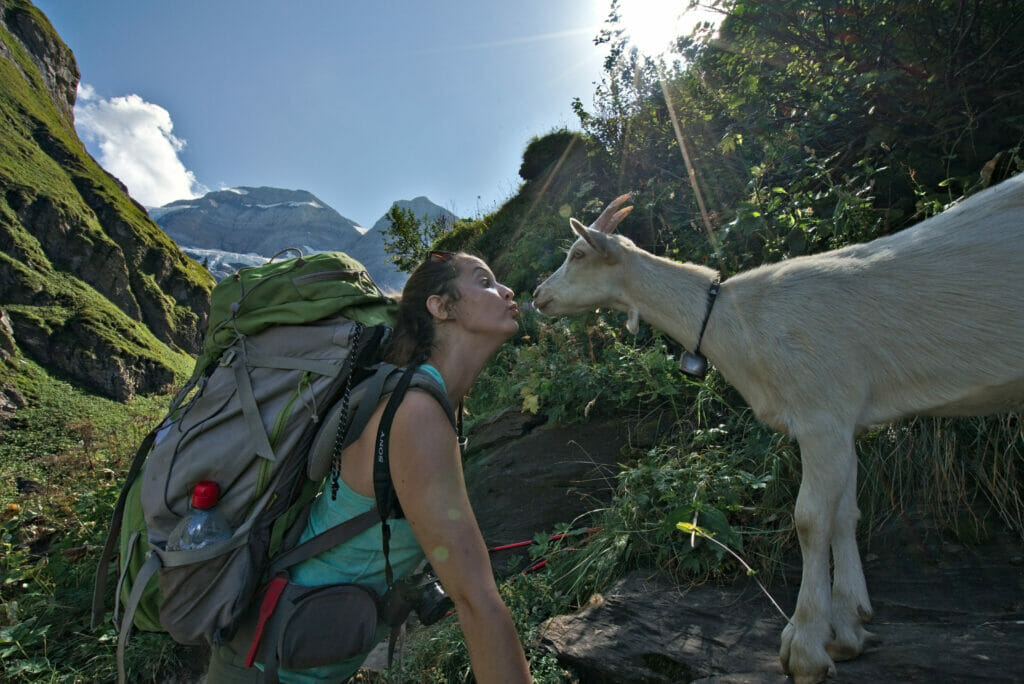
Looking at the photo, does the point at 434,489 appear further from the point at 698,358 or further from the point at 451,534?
the point at 698,358

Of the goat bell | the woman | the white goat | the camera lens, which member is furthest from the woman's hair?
the white goat

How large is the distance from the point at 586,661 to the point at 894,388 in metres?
2.06

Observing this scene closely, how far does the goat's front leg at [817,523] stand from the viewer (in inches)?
91.3

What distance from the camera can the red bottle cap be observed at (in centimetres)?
168

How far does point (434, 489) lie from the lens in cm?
155

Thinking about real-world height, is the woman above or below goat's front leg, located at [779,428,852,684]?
above

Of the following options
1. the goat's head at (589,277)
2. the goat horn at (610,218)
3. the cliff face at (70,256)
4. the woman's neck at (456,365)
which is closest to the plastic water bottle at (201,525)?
the woman's neck at (456,365)

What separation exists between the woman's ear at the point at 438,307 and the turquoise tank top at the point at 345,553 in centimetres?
43

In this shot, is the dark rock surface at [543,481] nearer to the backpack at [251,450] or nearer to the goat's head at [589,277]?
the goat's head at [589,277]

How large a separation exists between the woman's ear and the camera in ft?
3.43

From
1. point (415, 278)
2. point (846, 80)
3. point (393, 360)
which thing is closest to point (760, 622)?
point (393, 360)

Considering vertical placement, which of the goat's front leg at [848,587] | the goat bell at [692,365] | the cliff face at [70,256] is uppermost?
the cliff face at [70,256]

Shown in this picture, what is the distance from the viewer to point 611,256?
3.43 m

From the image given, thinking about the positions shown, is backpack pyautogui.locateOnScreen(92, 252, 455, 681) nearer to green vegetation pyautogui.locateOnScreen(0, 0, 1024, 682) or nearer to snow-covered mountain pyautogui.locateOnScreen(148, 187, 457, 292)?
green vegetation pyautogui.locateOnScreen(0, 0, 1024, 682)
